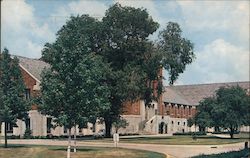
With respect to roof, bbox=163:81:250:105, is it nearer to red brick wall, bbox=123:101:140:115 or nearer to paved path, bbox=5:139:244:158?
red brick wall, bbox=123:101:140:115

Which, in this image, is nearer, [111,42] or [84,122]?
[84,122]

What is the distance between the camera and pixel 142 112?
3420 inches

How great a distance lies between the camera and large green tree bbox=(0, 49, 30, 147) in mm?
34969

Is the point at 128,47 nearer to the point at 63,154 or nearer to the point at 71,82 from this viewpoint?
the point at 71,82

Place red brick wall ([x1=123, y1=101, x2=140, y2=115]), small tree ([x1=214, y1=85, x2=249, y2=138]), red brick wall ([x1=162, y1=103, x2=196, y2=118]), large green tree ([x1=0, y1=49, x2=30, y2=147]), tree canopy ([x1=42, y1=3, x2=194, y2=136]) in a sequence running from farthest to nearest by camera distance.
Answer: red brick wall ([x1=162, y1=103, x2=196, y2=118]) → red brick wall ([x1=123, y1=101, x2=140, y2=115]) → small tree ([x1=214, y1=85, x2=249, y2=138]) → tree canopy ([x1=42, y1=3, x2=194, y2=136]) → large green tree ([x1=0, y1=49, x2=30, y2=147])

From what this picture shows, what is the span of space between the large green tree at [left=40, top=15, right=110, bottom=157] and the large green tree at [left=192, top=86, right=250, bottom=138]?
29919 millimetres

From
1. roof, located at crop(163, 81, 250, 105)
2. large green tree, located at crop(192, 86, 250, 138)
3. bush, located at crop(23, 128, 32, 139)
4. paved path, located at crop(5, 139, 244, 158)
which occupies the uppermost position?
roof, located at crop(163, 81, 250, 105)

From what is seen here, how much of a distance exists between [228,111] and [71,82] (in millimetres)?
32696

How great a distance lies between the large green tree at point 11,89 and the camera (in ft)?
115

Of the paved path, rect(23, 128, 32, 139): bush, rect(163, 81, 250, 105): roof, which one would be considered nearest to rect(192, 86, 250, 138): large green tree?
the paved path

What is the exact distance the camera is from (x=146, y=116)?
3479 inches

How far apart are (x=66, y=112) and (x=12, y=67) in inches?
274

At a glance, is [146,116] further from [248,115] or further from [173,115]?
[248,115]

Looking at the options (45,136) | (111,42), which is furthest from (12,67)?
(45,136)
